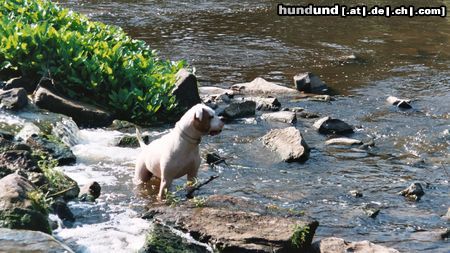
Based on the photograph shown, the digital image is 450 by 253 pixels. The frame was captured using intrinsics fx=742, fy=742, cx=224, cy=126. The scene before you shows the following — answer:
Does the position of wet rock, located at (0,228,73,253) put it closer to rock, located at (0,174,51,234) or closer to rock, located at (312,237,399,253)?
rock, located at (0,174,51,234)

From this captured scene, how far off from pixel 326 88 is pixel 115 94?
15.1 feet

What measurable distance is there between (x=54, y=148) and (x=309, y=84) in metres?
6.22

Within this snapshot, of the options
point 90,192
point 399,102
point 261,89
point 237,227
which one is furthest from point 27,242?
point 261,89

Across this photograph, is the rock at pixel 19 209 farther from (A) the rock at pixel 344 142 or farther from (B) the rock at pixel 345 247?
(A) the rock at pixel 344 142

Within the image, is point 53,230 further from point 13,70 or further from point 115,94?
point 13,70

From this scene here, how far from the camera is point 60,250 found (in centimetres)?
529

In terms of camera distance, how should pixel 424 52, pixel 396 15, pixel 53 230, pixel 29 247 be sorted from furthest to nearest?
pixel 396 15
pixel 424 52
pixel 53 230
pixel 29 247

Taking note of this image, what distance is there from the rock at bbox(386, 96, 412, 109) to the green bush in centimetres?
387

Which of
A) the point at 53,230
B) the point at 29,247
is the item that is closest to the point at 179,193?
the point at 53,230

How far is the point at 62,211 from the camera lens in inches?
288

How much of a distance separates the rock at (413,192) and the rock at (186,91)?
14.9 feet

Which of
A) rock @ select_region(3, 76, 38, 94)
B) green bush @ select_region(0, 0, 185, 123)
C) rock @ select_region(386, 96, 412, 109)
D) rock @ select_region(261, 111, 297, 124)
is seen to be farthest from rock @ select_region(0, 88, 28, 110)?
rock @ select_region(386, 96, 412, 109)

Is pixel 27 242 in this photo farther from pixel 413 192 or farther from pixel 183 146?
pixel 413 192

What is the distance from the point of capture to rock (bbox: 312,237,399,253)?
6520mm
